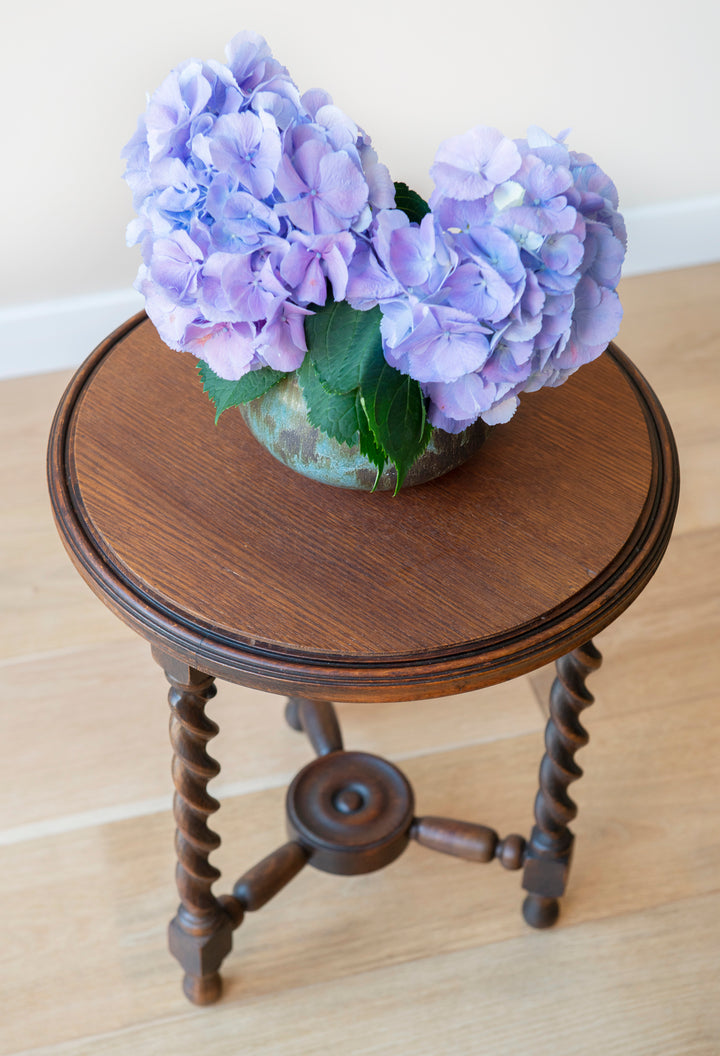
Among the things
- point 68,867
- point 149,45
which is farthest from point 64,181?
point 68,867

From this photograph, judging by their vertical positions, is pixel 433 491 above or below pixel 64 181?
above

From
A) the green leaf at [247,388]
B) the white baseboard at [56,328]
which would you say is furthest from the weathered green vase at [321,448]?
the white baseboard at [56,328]

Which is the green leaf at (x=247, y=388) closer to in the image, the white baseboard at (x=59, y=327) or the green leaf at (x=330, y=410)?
the green leaf at (x=330, y=410)

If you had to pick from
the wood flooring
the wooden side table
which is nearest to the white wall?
the wood flooring

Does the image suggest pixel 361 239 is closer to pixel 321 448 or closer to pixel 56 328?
pixel 321 448

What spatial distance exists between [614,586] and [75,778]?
85 centimetres

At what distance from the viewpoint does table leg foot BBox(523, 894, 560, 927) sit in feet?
4.04

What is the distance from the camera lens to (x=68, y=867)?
1.29 m

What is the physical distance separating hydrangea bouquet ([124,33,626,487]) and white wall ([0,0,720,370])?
1014 millimetres

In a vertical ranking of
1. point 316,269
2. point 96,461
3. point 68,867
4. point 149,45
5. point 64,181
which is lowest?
point 68,867

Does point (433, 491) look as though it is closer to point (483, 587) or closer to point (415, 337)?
point (483, 587)

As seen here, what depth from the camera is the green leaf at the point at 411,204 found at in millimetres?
777

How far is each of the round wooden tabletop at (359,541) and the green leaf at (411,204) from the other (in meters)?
0.23

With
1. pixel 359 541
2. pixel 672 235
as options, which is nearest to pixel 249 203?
pixel 359 541
